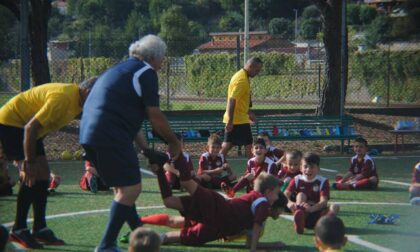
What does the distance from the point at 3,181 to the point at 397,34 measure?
1663 centimetres

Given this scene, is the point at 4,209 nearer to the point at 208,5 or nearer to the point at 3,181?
the point at 3,181

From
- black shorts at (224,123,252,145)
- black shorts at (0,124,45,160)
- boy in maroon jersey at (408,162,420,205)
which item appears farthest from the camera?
black shorts at (224,123,252,145)

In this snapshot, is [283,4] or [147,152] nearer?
[147,152]

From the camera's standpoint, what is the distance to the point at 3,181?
1024cm

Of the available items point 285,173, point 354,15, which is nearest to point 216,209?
point 285,173

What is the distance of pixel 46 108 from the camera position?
6945mm

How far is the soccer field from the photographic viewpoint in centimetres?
746

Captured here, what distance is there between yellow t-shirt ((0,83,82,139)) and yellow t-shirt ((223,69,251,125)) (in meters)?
4.35

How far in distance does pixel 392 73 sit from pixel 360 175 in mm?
16424

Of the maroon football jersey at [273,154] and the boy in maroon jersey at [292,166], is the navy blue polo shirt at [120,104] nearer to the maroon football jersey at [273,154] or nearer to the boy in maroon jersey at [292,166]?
the boy in maroon jersey at [292,166]

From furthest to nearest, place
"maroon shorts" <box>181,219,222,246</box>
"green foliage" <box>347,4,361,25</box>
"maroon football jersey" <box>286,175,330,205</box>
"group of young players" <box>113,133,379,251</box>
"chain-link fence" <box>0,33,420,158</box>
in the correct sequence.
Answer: "green foliage" <box>347,4,361,25</box> < "chain-link fence" <box>0,33,420,158</box> < "maroon football jersey" <box>286,175,330,205</box> < "maroon shorts" <box>181,219,222,246</box> < "group of young players" <box>113,133,379,251</box>

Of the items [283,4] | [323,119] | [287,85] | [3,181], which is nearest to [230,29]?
[283,4]

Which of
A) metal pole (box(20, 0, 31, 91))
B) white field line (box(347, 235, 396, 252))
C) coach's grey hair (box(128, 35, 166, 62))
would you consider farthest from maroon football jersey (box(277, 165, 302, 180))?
metal pole (box(20, 0, 31, 91))

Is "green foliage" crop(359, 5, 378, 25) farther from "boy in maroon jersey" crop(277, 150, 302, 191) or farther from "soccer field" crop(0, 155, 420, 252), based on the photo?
"boy in maroon jersey" crop(277, 150, 302, 191)
